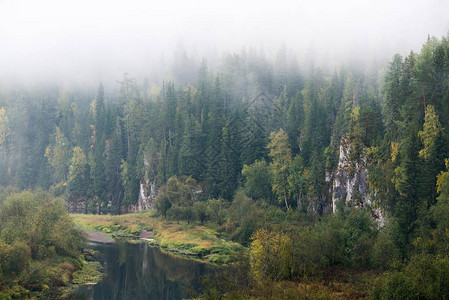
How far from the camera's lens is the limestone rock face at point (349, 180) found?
65.3 metres

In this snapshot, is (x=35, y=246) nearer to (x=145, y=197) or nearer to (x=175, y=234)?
(x=175, y=234)

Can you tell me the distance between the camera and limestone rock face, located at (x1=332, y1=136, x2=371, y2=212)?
65.3 m

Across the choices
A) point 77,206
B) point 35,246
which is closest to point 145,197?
point 77,206

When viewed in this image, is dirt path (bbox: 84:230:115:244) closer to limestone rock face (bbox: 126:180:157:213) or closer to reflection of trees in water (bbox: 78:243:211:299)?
reflection of trees in water (bbox: 78:243:211:299)

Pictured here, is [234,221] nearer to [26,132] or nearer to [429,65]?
[429,65]

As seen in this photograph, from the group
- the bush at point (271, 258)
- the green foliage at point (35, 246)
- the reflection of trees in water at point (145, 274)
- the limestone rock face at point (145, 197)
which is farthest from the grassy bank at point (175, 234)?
the green foliage at point (35, 246)

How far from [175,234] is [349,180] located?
34.5m

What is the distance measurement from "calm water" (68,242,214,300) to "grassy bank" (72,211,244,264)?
11.8ft

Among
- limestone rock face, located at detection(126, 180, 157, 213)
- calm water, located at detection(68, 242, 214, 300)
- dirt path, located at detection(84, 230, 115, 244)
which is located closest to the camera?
calm water, located at detection(68, 242, 214, 300)

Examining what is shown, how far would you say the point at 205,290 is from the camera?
120 ft

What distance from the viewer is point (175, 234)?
77125 mm

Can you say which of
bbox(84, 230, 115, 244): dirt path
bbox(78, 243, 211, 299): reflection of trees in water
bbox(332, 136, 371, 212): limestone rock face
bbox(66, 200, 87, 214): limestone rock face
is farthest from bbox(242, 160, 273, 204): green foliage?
bbox(66, 200, 87, 214): limestone rock face

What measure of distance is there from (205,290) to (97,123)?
119 metres

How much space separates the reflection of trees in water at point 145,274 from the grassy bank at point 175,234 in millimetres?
3598
